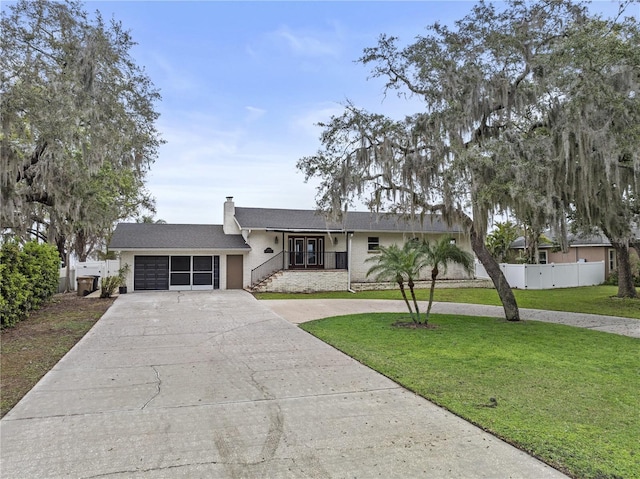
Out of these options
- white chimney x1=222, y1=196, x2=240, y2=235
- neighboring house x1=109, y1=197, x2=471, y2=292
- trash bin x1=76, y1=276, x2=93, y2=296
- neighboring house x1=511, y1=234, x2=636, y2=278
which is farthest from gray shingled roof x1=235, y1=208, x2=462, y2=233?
neighboring house x1=511, y1=234, x2=636, y2=278

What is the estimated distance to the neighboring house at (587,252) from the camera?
2338 centimetres

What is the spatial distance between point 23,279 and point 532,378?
10719 millimetres

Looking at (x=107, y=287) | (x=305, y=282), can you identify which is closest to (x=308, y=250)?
(x=305, y=282)

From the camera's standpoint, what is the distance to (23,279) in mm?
9609

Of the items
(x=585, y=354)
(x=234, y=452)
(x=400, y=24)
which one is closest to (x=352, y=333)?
(x=585, y=354)

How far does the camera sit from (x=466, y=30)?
9859 millimetres

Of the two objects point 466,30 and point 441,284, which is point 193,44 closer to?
point 466,30

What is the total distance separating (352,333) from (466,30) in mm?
7710

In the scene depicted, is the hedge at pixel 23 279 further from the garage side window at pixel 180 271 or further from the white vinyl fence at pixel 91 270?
the white vinyl fence at pixel 91 270

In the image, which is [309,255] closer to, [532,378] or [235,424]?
[532,378]

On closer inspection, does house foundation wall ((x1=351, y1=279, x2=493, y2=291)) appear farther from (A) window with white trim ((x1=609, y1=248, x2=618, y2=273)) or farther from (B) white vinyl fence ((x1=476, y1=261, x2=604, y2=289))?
(A) window with white trim ((x1=609, y1=248, x2=618, y2=273))

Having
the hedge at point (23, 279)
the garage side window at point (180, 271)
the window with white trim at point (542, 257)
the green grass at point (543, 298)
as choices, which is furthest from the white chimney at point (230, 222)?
the window with white trim at point (542, 257)

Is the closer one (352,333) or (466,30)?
(352,333)

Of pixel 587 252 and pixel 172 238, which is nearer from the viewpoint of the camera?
pixel 172 238
